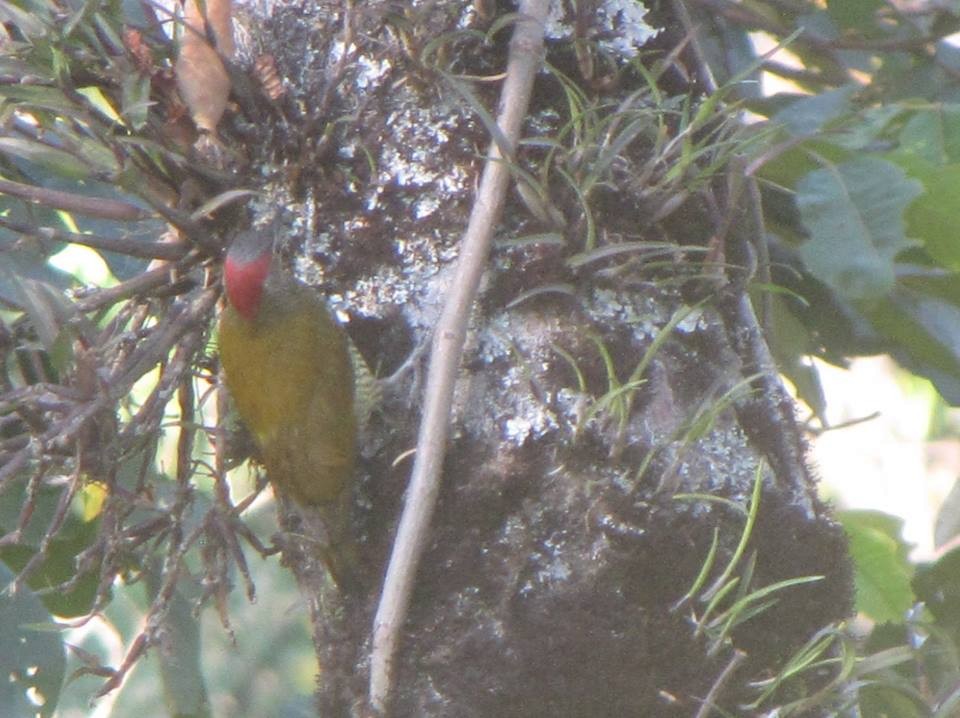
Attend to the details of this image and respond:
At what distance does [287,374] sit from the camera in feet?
7.70

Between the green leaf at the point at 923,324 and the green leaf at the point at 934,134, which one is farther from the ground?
the green leaf at the point at 934,134

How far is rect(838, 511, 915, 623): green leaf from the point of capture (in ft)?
6.70

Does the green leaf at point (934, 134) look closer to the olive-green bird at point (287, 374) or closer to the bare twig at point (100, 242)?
the olive-green bird at point (287, 374)

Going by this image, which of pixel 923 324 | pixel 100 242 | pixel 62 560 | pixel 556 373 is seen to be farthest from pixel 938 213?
pixel 62 560

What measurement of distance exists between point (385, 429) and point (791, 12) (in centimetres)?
121

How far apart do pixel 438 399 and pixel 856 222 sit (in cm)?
60

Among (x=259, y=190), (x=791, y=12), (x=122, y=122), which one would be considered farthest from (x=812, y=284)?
(x=122, y=122)

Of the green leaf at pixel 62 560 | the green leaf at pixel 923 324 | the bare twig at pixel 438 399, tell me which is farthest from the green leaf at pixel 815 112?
the green leaf at pixel 62 560

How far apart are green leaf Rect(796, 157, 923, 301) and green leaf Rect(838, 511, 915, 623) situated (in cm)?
61

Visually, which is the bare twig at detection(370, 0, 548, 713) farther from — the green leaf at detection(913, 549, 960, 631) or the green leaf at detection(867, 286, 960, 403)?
the green leaf at detection(913, 549, 960, 631)

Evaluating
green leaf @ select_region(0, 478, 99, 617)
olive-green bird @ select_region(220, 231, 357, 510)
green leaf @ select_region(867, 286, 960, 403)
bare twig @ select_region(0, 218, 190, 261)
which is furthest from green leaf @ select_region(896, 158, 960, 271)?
green leaf @ select_region(0, 478, 99, 617)

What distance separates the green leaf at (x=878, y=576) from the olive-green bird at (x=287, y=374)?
0.86 meters

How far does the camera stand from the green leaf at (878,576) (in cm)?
204

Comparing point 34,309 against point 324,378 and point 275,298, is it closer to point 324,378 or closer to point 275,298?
point 275,298
